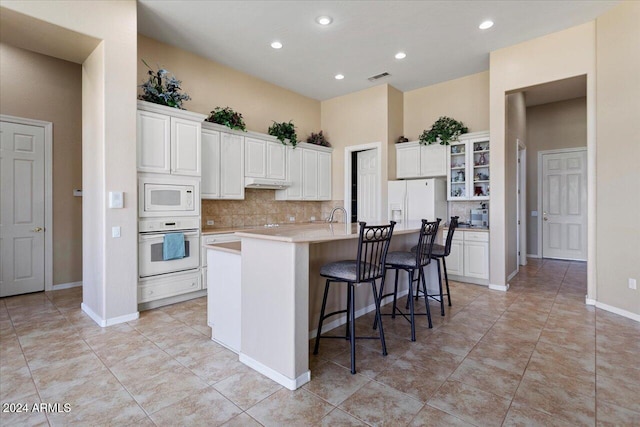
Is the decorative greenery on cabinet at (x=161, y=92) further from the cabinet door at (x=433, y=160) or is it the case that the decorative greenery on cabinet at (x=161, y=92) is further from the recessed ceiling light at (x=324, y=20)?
the cabinet door at (x=433, y=160)

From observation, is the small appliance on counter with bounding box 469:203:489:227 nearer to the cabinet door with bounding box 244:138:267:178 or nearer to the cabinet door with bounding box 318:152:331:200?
the cabinet door with bounding box 318:152:331:200

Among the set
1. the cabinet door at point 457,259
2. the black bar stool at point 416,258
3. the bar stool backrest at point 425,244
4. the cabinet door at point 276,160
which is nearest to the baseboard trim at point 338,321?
the black bar stool at point 416,258

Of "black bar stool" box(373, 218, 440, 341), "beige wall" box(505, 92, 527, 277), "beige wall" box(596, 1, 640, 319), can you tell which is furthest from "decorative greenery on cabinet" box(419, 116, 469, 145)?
"black bar stool" box(373, 218, 440, 341)

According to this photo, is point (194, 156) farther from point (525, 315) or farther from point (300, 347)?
point (525, 315)

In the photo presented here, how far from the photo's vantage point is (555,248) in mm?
6816

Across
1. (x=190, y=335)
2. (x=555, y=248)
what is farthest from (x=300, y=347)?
(x=555, y=248)

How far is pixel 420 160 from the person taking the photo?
18.4 feet

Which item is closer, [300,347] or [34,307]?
[300,347]

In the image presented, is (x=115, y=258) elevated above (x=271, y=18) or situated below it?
below

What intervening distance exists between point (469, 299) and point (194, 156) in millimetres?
3977

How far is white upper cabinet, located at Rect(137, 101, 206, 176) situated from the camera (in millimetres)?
3582

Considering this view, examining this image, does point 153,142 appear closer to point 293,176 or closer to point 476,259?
point 293,176

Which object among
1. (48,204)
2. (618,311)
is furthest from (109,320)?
(618,311)

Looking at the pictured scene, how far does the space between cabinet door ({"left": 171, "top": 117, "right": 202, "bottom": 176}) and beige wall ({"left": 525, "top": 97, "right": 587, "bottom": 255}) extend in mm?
6710
